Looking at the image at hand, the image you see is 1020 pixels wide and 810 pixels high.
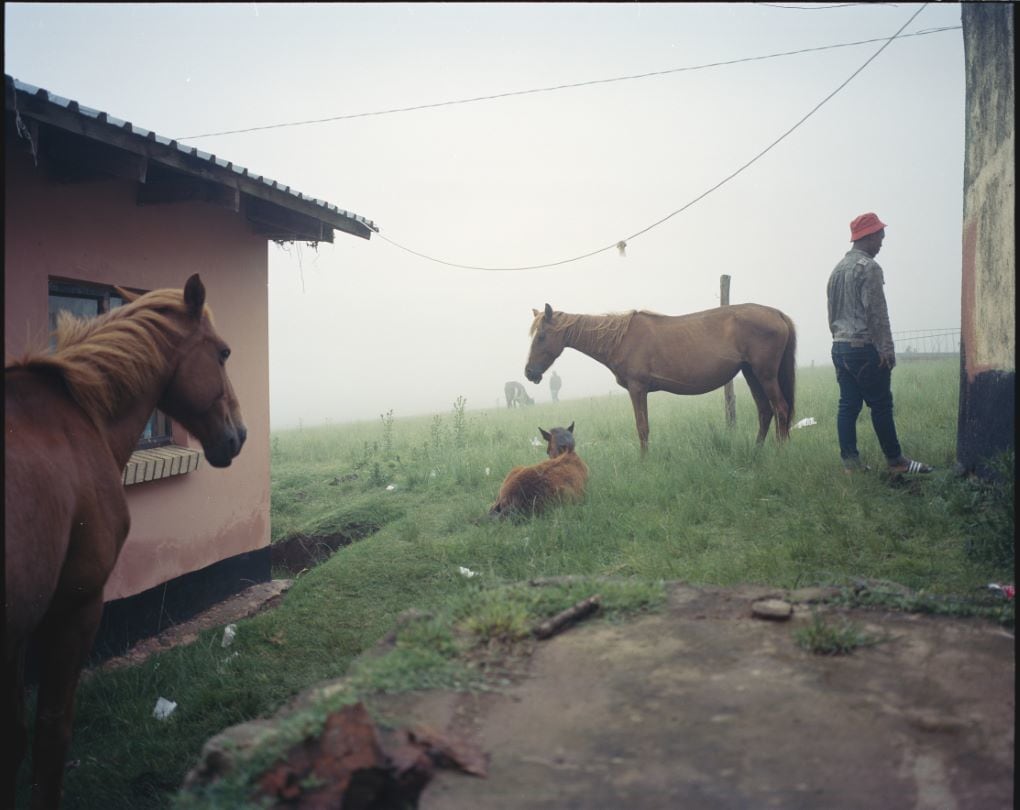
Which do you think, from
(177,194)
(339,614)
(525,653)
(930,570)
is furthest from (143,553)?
(930,570)

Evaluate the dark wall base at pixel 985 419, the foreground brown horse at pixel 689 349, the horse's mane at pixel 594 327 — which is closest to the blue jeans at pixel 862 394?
the dark wall base at pixel 985 419

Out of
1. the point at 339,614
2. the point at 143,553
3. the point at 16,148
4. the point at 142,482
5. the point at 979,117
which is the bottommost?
the point at 339,614

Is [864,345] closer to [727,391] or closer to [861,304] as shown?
[861,304]

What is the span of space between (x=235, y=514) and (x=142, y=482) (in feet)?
4.64

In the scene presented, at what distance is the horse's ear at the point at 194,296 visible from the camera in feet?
12.0

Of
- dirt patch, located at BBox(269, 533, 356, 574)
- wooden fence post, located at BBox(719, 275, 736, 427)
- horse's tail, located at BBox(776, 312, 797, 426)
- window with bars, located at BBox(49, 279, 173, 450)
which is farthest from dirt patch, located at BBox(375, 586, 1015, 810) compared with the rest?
wooden fence post, located at BBox(719, 275, 736, 427)

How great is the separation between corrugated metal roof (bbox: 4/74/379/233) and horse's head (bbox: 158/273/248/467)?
1452mm

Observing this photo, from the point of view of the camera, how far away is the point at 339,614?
5477 millimetres

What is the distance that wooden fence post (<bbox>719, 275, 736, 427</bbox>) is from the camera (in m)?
10.3

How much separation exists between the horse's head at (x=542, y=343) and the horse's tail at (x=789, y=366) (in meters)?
2.96

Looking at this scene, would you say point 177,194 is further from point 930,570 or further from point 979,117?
point 979,117

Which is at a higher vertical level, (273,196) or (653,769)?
(273,196)

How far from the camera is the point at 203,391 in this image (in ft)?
12.2

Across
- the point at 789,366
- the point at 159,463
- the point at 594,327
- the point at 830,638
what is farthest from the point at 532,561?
the point at 789,366
